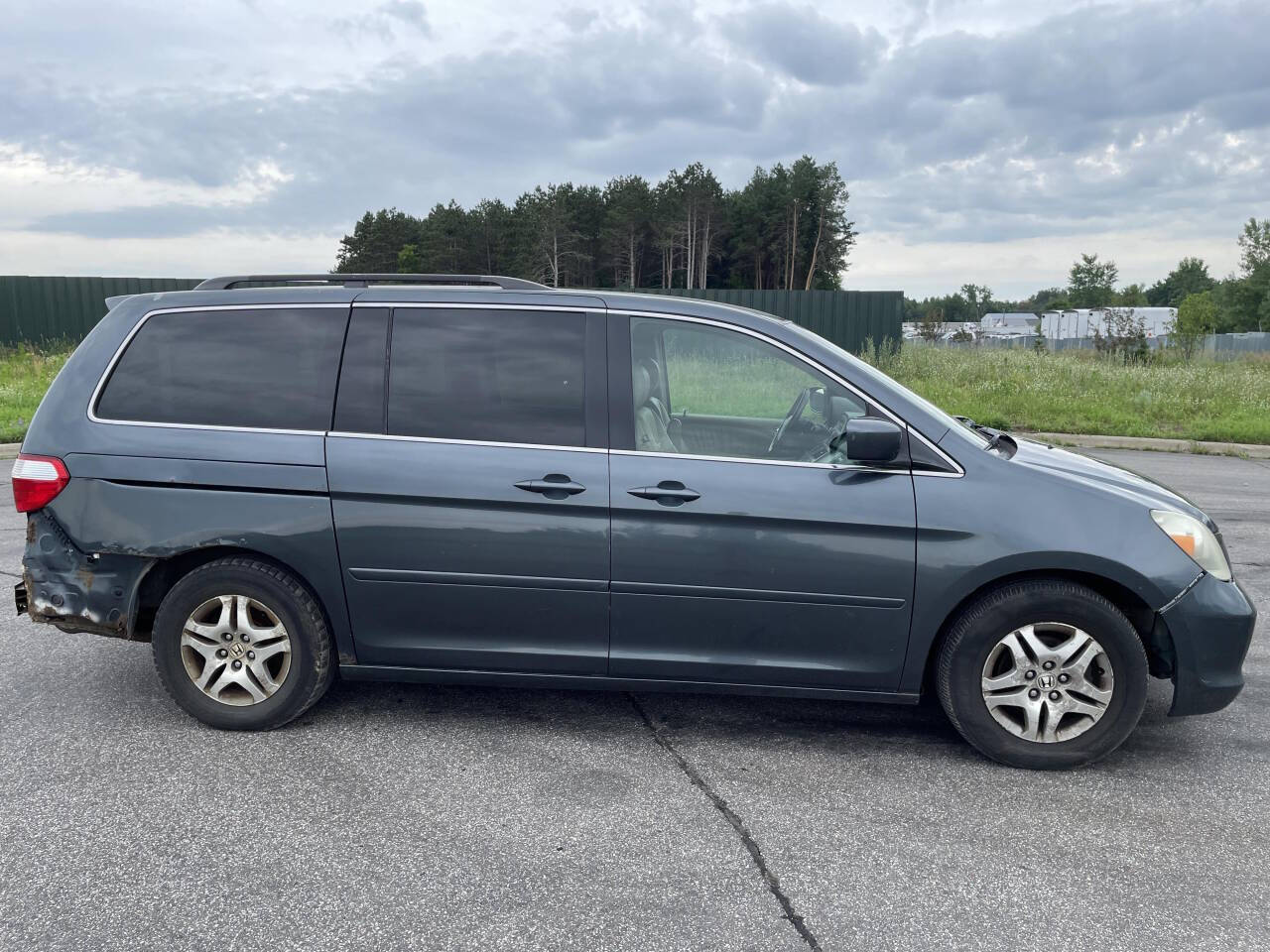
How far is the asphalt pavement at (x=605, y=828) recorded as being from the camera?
2.72m

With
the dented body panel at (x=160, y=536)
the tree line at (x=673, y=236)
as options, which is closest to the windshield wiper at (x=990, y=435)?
the dented body panel at (x=160, y=536)

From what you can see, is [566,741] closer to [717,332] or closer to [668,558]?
[668,558]

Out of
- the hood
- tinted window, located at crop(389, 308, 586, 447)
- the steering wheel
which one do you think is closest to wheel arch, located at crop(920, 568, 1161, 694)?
the hood

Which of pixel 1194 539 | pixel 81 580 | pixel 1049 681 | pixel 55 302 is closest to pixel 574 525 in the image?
pixel 1049 681

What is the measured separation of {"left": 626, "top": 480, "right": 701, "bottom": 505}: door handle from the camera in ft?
12.1

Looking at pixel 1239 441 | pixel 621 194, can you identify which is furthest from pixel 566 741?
pixel 621 194

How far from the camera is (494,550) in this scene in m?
3.76

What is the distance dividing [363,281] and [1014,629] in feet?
9.83

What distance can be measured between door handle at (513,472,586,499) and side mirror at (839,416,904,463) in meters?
1.01

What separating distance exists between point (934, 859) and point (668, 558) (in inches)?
53.5

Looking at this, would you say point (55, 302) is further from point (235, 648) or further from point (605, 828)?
point (605, 828)

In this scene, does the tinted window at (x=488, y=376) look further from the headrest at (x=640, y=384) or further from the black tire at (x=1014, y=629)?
the black tire at (x=1014, y=629)

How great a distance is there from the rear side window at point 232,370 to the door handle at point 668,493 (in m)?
1.31

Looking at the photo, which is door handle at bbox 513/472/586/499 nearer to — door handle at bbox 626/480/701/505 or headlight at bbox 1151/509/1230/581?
door handle at bbox 626/480/701/505
